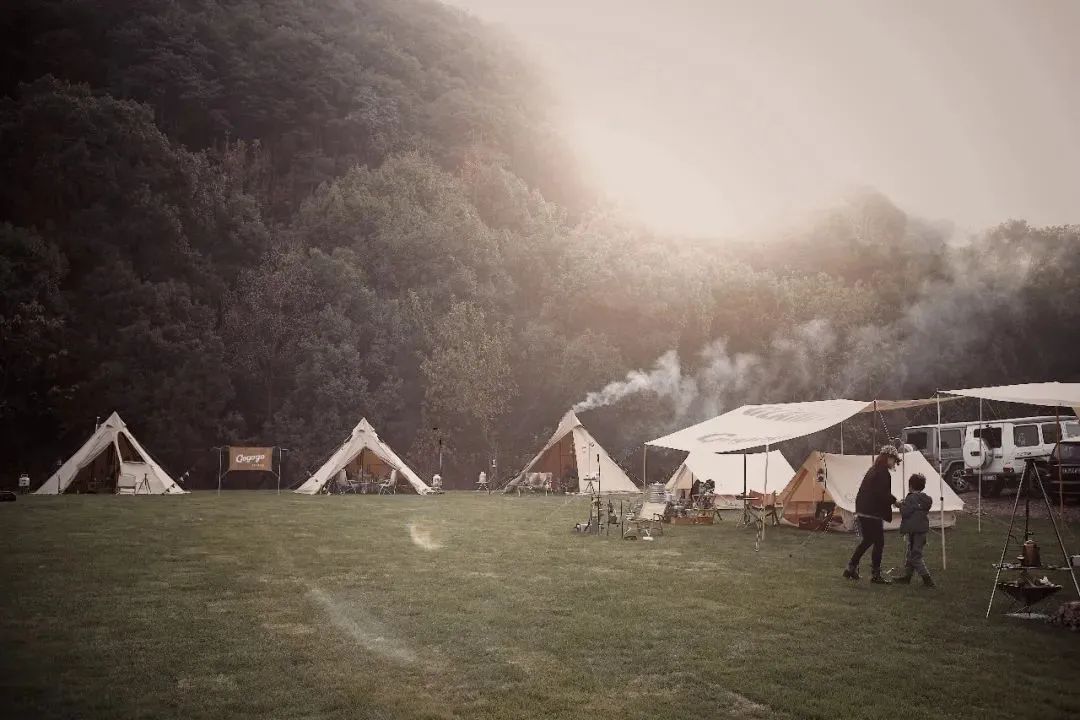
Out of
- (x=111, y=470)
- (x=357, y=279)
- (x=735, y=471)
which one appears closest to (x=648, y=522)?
(x=735, y=471)

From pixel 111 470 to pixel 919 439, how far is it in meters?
30.0

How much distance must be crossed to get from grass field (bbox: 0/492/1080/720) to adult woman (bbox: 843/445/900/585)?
19.5 inches

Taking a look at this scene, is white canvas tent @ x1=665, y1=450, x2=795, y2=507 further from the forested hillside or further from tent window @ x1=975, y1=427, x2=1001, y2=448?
the forested hillside

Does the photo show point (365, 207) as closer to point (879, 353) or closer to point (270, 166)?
point (270, 166)

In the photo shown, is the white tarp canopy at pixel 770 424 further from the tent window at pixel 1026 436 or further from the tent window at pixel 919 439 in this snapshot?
the tent window at pixel 919 439

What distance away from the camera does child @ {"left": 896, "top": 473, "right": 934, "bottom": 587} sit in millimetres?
10828

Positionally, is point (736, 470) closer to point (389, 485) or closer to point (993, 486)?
point (993, 486)

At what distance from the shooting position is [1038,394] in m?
11.9

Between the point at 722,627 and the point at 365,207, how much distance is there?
138 ft

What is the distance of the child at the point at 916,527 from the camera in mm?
10828

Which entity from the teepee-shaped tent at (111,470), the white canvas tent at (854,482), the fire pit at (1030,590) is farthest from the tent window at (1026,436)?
the teepee-shaped tent at (111,470)

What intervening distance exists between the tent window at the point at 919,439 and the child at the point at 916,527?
2109cm

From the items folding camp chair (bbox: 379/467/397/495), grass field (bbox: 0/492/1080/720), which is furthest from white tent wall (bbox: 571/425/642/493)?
grass field (bbox: 0/492/1080/720)

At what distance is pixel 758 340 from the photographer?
47688 mm
